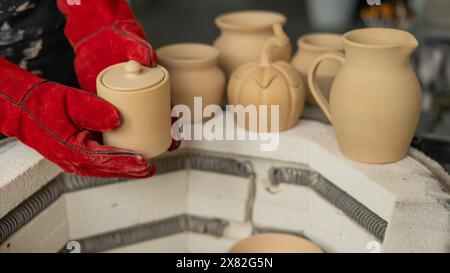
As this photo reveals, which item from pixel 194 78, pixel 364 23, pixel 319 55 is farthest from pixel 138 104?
pixel 364 23

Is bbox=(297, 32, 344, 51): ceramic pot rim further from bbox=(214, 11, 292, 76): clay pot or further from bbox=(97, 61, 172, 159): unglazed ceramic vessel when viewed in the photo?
bbox=(97, 61, 172, 159): unglazed ceramic vessel

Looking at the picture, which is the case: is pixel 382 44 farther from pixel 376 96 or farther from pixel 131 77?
pixel 131 77

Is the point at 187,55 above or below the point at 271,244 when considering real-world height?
above

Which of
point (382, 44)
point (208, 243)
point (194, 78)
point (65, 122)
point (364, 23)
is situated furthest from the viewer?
point (364, 23)

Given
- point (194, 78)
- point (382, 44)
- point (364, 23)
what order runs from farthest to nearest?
point (364, 23) → point (194, 78) → point (382, 44)

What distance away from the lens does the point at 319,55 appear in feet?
3.99

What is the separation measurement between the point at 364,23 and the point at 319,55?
2.37 metres

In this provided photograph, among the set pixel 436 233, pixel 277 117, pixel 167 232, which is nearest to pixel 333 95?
pixel 277 117

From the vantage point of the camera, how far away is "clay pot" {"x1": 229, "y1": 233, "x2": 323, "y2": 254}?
46.4 inches

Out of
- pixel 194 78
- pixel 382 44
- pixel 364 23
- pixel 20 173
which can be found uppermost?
pixel 382 44

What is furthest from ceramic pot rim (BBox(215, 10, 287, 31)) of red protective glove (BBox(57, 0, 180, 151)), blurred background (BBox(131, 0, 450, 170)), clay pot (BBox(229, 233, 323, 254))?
clay pot (BBox(229, 233, 323, 254))

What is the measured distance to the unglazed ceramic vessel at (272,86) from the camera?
1126 mm

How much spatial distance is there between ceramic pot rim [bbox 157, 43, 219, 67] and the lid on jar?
0.53 ft
